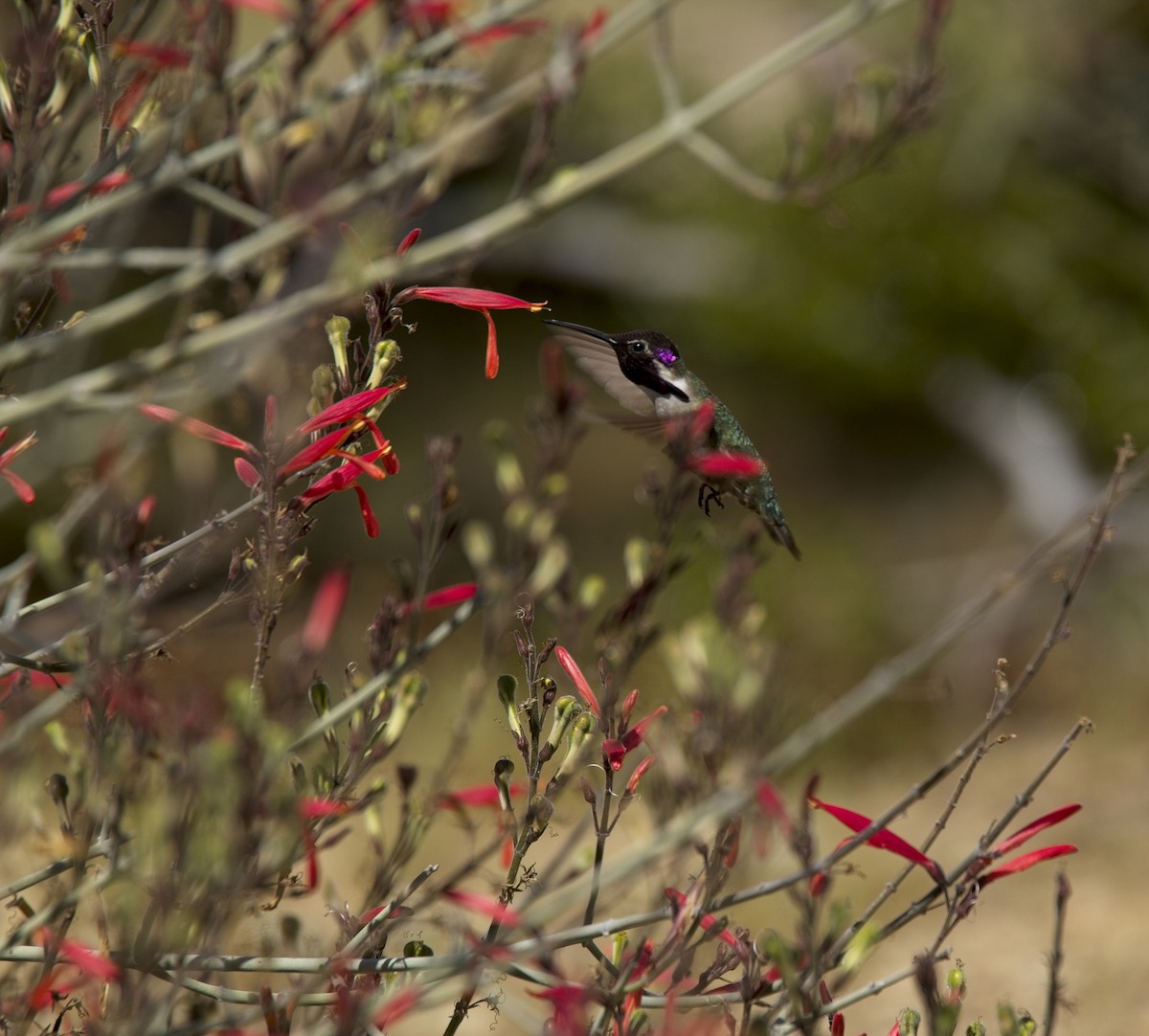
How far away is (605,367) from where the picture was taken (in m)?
3.06

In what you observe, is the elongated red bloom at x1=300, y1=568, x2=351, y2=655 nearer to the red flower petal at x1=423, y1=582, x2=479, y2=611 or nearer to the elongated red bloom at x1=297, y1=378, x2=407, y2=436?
the red flower petal at x1=423, y1=582, x2=479, y2=611

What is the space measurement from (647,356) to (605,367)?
0.22 meters

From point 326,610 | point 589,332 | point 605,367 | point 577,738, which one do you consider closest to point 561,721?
point 577,738

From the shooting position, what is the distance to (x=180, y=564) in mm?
1856

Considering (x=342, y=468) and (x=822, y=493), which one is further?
(x=822, y=493)

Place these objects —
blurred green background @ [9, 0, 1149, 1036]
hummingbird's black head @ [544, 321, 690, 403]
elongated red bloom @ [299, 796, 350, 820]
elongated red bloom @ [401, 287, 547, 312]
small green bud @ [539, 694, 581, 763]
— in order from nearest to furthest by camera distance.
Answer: elongated red bloom @ [299, 796, 350, 820], small green bud @ [539, 694, 581, 763], elongated red bloom @ [401, 287, 547, 312], hummingbird's black head @ [544, 321, 690, 403], blurred green background @ [9, 0, 1149, 1036]

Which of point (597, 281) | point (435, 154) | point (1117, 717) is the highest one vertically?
point (597, 281)

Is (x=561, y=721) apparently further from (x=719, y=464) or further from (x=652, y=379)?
(x=652, y=379)

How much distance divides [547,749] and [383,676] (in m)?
0.37

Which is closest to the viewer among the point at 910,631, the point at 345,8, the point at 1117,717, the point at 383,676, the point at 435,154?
the point at 383,676

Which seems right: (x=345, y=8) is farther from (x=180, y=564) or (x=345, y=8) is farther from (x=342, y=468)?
(x=180, y=564)

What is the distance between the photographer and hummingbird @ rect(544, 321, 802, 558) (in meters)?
2.84

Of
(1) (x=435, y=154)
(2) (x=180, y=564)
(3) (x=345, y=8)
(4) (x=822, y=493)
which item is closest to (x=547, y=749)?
(2) (x=180, y=564)

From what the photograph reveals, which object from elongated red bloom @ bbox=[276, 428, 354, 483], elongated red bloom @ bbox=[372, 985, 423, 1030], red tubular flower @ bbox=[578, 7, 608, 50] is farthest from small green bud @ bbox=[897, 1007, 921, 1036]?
red tubular flower @ bbox=[578, 7, 608, 50]
